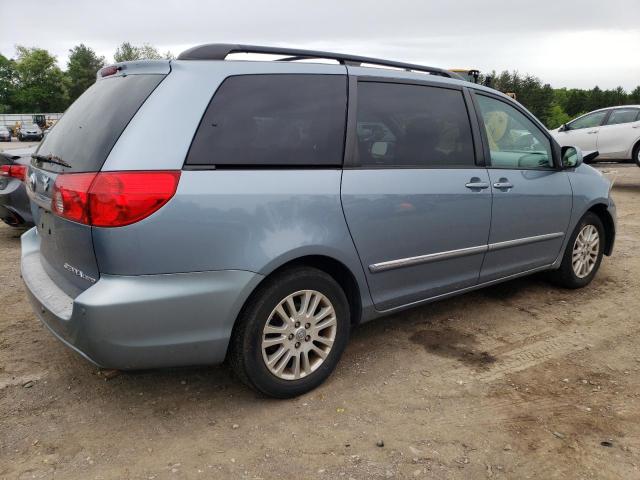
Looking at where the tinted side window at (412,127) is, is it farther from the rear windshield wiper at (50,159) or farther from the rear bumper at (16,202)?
the rear bumper at (16,202)

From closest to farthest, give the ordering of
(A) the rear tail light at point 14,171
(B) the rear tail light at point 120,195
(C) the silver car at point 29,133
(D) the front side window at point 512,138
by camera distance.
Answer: (B) the rear tail light at point 120,195, (D) the front side window at point 512,138, (A) the rear tail light at point 14,171, (C) the silver car at point 29,133

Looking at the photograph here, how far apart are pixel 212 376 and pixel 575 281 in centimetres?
325

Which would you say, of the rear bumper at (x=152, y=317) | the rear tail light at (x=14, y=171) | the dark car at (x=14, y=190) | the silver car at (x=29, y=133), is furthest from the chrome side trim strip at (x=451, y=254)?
the silver car at (x=29, y=133)

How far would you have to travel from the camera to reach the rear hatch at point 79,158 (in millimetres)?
2453

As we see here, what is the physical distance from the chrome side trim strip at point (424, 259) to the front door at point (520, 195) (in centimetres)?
20

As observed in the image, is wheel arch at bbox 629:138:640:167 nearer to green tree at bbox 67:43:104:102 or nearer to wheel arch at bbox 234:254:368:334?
wheel arch at bbox 234:254:368:334

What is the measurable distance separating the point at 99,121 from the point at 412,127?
1.79 m

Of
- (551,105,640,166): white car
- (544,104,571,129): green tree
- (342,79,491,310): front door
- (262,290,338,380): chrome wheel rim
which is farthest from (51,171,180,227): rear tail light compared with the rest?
(544,104,571,129): green tree

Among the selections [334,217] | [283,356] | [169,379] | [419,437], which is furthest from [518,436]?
[169,379]

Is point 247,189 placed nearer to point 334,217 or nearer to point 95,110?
point 334,217

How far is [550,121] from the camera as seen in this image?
154 feet

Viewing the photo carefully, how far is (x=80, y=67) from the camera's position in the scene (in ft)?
271

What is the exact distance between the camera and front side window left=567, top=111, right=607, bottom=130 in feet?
41.3

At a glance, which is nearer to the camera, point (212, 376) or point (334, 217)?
point (334, 217)
